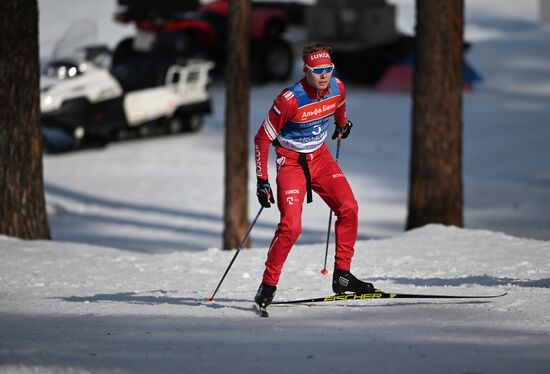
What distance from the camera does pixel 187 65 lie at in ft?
78.4

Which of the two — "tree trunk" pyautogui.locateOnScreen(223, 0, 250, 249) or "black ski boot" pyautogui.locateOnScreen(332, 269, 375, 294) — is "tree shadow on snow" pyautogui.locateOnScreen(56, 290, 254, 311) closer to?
"black ski boot" pyautogui.locateOnScreen(332, 269, 375, 294)

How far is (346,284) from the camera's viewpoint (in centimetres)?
877

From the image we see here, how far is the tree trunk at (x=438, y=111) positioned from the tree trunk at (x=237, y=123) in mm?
2369

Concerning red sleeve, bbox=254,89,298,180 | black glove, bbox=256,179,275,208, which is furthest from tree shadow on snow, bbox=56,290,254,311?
red sleeve, bbox=254,89,298,180

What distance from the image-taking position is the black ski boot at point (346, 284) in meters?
8.77

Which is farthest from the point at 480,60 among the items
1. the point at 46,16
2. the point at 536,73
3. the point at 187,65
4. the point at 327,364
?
the point at 327,364

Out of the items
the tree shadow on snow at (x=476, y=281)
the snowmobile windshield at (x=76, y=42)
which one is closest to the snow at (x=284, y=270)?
the tree shadow on snow at (x=476, y=281)

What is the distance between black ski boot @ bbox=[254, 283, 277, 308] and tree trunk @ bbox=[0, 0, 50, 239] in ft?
18.1

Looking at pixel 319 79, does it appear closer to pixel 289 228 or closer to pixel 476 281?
pixel 289 228

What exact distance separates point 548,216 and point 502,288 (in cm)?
833

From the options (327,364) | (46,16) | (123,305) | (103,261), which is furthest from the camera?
(46,16)

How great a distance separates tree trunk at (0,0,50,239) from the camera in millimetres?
12930

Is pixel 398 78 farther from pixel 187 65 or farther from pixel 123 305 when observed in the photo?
pixel 123 305

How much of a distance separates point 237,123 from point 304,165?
6518mm
